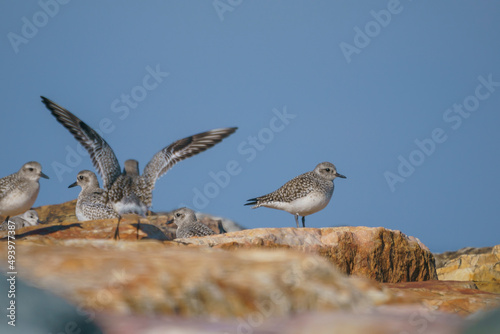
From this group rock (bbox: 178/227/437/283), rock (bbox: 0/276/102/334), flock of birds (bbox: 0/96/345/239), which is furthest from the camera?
flock of birds (bbox: 0/96/345/239)

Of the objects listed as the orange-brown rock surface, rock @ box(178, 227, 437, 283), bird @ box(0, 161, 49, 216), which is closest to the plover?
bird @ box(0, 161, 49, 216)

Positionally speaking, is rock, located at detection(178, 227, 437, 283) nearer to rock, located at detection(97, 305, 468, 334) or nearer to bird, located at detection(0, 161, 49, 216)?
bird, located at detection(0, 161, 49, 216)

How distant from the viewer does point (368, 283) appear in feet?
17.5

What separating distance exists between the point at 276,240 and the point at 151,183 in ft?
9.10

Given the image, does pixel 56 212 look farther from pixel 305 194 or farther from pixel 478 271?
pixel 478 271

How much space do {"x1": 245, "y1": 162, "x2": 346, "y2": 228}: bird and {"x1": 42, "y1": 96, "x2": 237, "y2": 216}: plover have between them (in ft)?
8.82

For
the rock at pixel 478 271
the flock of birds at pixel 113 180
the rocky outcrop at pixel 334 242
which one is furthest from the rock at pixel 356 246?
the flock of birds at pixel 113 180

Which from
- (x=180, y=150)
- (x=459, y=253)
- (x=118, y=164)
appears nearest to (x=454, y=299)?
(x=180, y=150)

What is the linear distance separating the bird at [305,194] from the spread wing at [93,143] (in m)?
4.11

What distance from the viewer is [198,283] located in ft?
14.6

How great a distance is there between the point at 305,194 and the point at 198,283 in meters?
8.92

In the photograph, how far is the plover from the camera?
1040 cm

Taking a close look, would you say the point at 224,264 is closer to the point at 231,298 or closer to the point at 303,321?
the point at 231,298

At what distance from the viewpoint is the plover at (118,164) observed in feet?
34.1
